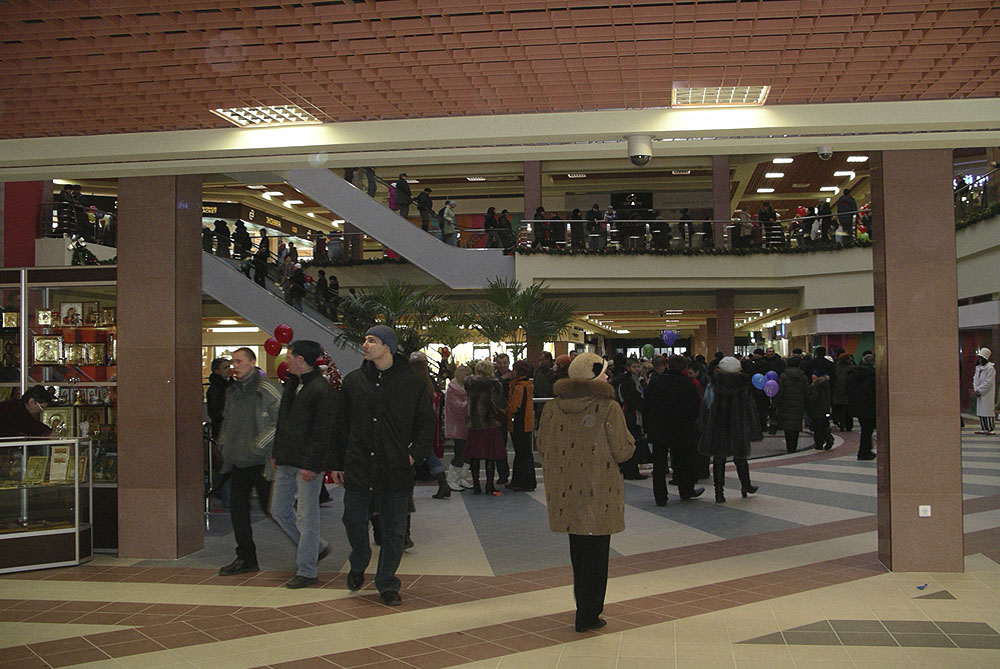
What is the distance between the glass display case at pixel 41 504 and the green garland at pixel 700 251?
53.6ft

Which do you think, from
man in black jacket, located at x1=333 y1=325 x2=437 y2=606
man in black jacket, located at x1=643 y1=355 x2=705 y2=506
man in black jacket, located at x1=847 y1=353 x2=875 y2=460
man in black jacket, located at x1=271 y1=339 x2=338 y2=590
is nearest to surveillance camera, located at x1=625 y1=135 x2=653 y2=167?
man in black jacket, located at x1=333 y1=325 x2=437 y2=606

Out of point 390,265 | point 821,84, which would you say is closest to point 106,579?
point 821,84

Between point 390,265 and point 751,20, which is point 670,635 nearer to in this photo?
point 751,20

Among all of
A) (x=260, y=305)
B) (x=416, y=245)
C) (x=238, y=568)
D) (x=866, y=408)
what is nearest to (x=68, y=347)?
(x=238, y=568)

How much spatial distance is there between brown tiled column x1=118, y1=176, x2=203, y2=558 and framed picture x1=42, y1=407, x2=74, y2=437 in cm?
73

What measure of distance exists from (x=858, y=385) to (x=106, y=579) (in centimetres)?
1099

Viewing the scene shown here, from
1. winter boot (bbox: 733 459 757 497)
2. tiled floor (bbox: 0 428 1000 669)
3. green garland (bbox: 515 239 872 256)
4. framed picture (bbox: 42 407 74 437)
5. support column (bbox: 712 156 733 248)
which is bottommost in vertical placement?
tiled floor (bbox: 0 428 1000 669)

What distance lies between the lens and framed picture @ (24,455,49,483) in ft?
22.5

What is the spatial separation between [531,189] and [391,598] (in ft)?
67.8

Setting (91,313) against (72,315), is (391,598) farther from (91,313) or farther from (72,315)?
Answer: (72,315)

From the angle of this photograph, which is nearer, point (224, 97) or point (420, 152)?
point (224, 97)

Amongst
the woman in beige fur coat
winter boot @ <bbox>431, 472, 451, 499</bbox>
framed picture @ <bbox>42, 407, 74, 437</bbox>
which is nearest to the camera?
the woman in beige fur coat

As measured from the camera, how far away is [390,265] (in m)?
24.6

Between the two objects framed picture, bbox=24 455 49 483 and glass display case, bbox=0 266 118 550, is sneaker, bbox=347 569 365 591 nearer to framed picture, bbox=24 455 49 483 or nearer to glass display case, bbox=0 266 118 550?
glass display case, bbox=0 266 118 550
